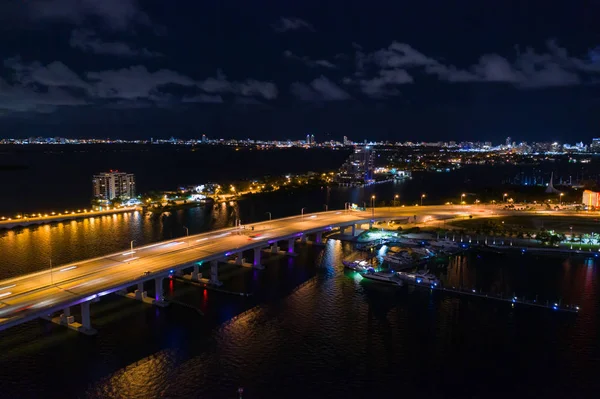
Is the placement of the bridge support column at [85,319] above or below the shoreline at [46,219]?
below

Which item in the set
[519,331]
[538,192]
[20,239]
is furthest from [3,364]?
[538,192]

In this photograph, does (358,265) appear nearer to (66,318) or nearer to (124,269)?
(124,269)

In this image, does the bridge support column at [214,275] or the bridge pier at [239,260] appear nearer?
the bridge support column at [214,275]

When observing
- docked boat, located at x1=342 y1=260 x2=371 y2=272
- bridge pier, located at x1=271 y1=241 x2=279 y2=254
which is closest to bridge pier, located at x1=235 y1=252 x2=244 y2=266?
bridge pier, located at x1=271 y1=241 x2=279 y2=254

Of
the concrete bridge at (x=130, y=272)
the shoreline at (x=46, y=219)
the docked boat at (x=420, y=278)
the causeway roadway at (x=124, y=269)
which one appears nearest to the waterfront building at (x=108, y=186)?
the shoreline at (x=46, y=219)

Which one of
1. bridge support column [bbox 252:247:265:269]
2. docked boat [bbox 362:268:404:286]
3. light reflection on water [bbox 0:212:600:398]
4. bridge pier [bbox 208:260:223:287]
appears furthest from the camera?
bridge support column [bbox 252:247:265:269]

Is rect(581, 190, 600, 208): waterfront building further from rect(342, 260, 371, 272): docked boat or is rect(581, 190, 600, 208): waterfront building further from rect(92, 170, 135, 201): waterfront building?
rect(92, 170, 135, 201): waterfront building

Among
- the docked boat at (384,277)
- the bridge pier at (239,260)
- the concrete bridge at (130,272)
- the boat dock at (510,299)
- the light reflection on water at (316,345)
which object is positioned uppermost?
the concrete bridge at (130,272)

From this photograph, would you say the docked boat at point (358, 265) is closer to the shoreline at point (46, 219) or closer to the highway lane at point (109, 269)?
the highway lane at point (109, 269)

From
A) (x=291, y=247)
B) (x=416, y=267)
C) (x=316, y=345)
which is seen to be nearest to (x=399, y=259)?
(x=416, y=267)
